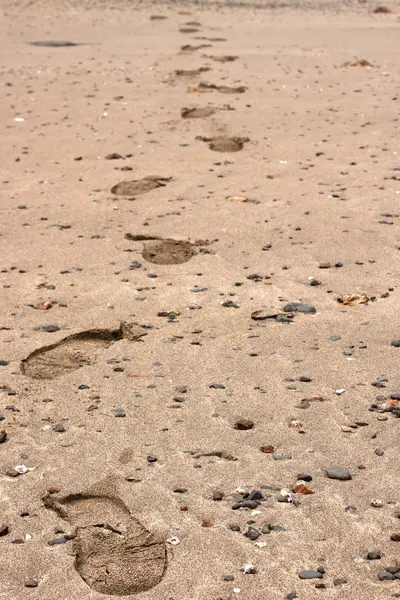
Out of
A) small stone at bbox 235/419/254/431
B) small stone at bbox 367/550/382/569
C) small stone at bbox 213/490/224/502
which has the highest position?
small stone at bbox 367/550/382/569

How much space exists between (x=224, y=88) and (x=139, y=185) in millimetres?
2677

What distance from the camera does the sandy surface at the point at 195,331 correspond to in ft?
10.1

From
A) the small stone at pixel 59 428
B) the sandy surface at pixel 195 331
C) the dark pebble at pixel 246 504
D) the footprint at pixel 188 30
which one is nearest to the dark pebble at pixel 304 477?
the sandy surface at pixel 195 331

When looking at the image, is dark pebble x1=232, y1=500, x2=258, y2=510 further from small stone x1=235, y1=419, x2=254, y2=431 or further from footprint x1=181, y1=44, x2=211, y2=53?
Answer: footprint x1=181, y1=44, x2=211, y2=53

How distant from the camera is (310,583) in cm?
290

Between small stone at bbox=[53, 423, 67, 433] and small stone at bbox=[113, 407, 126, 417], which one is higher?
small stone at bbox=[113, 407, 126, 417]

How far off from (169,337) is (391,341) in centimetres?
106

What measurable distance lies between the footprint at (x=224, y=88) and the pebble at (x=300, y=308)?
175 inches

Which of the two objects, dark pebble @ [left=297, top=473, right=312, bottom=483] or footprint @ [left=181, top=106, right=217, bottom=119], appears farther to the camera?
footprint @ [left=181, top=106, right=217, bottom=119]

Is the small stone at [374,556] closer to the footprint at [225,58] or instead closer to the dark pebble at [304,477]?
the dark pebble at [304,477]

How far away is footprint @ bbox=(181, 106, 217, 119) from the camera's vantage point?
7.99m

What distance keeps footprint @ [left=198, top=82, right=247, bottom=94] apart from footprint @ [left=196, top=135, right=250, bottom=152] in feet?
4.77

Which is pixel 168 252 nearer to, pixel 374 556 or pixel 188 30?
pixel 374 556

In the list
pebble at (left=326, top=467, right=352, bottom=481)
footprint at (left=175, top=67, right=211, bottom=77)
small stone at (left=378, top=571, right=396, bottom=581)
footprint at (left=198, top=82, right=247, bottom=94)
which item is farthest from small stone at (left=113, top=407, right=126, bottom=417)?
footprint at (left=175, top=67, right=211, bottom=77)
